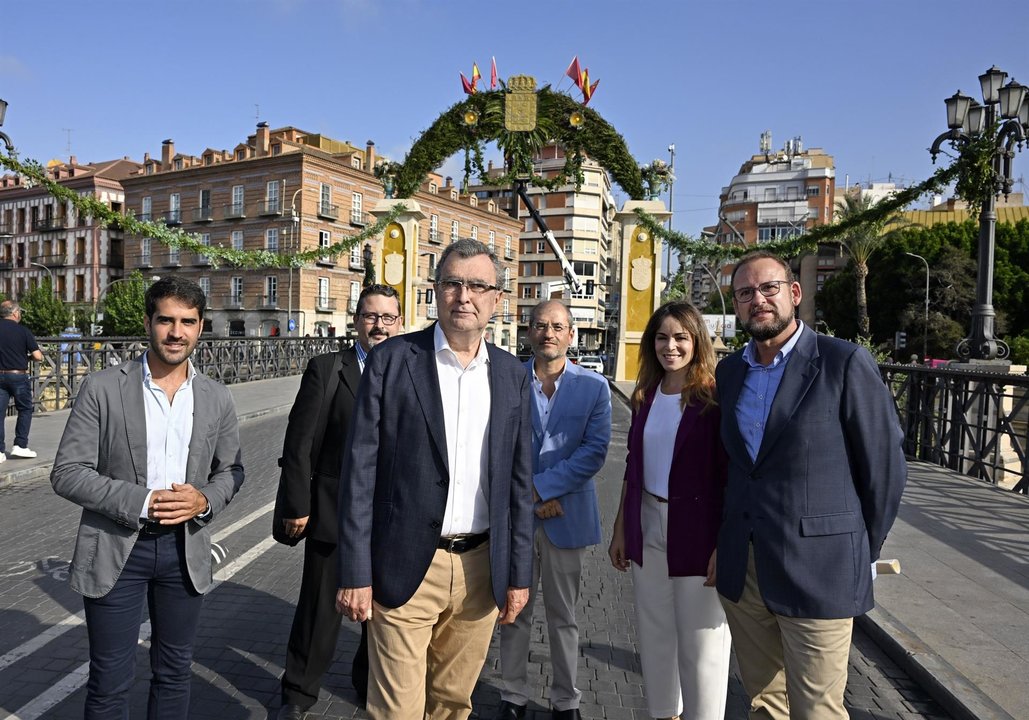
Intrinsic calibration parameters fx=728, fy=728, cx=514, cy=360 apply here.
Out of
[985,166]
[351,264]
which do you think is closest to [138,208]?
[351,264]

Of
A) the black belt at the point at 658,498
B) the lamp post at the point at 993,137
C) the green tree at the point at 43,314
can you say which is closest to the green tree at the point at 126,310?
the green tree at the point at 43,314

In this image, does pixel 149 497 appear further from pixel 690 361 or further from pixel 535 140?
pixel 535 140

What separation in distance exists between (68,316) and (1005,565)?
5742 centimetres

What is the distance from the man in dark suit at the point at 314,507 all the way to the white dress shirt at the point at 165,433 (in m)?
0.54

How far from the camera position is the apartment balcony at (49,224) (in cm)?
6328

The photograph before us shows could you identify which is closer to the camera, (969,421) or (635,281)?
(969,421)

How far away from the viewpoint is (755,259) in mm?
2648

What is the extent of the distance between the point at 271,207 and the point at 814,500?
169 feet

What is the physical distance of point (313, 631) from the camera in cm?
326

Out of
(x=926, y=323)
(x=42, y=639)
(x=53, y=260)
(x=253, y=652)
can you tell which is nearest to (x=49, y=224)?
(x=53, y=260)

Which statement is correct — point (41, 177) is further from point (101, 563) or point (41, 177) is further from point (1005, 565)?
point (1005, 565)

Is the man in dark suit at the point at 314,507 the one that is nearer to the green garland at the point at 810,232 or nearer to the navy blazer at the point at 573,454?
the navy blazer at the point at 573,454

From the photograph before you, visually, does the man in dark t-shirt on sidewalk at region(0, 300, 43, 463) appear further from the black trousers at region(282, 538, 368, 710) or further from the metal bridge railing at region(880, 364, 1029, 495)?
the metal bridge railing at region(880, 364, 1029, 495)

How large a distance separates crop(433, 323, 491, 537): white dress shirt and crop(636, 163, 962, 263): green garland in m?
5.71
